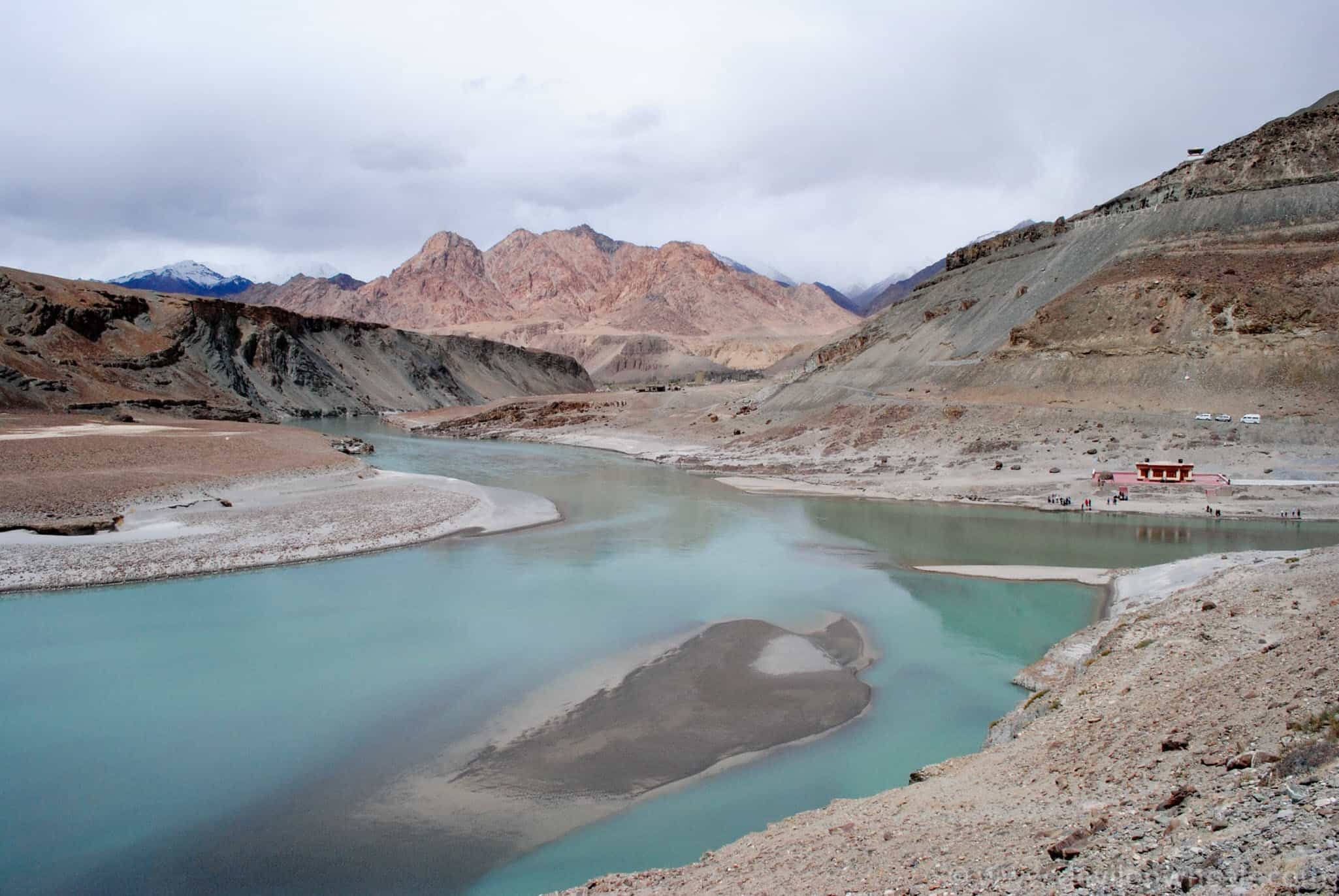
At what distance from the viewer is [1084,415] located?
3956cm

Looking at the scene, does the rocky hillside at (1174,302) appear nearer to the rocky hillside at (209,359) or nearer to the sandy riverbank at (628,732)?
the sandy riverbank at (628,732)

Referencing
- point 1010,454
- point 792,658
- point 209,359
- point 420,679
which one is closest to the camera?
point 420,679

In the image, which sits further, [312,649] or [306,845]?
[312,649]

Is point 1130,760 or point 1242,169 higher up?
point 1242,169

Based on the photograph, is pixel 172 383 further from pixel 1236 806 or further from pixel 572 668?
Result: pixel 1236 806

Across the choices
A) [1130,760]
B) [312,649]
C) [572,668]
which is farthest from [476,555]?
[1130,760]

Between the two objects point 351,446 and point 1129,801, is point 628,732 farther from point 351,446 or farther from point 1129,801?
point 351,446

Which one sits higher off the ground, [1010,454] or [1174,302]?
[1174,302]

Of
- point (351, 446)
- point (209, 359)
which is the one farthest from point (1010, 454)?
point (209, 359)

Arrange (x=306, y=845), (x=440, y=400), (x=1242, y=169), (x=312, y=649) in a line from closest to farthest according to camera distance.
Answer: (x=306, y=845)
(x=312, y=649)
(x=1242, y=169)
(x=440, y=400)

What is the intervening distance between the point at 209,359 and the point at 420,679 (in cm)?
7725

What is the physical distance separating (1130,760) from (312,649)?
45.7ft

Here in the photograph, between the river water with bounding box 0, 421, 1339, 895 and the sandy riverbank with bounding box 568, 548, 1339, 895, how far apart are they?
181 cm

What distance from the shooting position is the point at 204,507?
86.2ft
